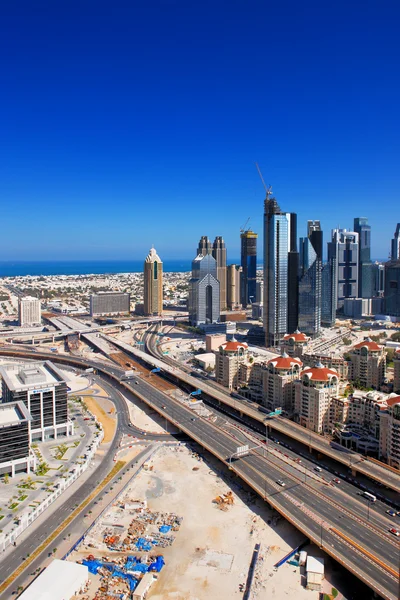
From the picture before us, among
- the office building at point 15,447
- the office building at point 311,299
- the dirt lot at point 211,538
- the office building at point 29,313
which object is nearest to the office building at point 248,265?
the office building at point 311,299

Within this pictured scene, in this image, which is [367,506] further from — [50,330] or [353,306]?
[353,306]

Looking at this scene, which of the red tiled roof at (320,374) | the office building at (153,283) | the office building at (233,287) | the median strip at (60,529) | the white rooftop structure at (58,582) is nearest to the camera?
the white rooftop structure at (58,582)

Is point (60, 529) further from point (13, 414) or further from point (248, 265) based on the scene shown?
point (248, 265)

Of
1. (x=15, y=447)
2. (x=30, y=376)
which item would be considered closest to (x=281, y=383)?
(x=30, y=376)

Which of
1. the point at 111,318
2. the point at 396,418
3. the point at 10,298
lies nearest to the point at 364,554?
the point at 396,418

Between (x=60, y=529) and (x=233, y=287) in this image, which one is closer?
(x=60, y=529)

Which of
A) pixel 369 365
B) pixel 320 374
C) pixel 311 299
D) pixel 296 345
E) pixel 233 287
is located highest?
pixel 233 287

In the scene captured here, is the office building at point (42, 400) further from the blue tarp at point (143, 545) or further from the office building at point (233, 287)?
the office building at point (233, 287)
